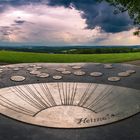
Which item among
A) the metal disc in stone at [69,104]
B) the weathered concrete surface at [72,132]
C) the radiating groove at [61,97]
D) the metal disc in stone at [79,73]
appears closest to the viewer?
the weathered concrete surface at [72,132]

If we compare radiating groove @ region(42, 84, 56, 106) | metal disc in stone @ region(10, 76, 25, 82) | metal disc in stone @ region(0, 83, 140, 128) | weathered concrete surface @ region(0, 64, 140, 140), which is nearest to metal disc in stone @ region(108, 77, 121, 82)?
metal disc in stone @ region(0, 83, 140, 128)

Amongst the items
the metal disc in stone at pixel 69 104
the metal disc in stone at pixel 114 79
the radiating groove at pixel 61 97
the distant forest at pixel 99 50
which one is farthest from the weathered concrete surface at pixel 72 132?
the distant forest at pixel 99 50

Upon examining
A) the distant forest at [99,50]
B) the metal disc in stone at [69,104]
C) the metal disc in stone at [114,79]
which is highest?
the metal disc in stone at [114,79]

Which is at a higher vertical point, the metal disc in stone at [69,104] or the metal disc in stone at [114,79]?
the metal disc in stone at [114,79]

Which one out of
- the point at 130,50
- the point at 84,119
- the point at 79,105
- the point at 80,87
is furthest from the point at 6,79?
the point at 130,50

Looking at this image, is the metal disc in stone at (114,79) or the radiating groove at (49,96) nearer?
the radiating groove at (49,96)

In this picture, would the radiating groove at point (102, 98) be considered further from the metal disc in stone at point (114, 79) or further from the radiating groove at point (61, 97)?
the metal disc in stone at point (114, 79)

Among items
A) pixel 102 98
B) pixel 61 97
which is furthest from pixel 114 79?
pixel 61 97

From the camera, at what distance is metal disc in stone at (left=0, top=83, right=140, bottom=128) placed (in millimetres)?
5422

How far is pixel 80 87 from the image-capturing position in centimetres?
706

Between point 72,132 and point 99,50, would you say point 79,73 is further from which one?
point 99,50

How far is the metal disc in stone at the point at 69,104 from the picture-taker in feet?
17.8

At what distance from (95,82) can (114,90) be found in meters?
0.73

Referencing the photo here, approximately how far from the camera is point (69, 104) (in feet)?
20.0
